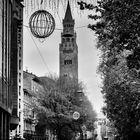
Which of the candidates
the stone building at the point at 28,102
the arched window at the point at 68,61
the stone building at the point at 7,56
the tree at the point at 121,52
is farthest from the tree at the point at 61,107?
the arched window at the point at 68,61

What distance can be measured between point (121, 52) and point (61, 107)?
3517 cm

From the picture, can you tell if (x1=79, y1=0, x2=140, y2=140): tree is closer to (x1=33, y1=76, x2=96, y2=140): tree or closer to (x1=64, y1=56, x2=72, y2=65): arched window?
(x1=33, y1=76, x2=96, y2=140): tree

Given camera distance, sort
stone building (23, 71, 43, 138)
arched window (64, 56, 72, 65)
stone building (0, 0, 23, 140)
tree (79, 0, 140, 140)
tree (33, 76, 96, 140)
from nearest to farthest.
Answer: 1. tree (79, 0, 140, 140)
2. stone building (0, 0, 23, 140)
3. tree (33, 76, 96, 140)
4. stone building (23, 71, 43, 138)
5. arched window (64, 56, 72, 65)

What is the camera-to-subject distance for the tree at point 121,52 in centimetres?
1260

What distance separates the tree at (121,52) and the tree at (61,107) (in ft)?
50.2

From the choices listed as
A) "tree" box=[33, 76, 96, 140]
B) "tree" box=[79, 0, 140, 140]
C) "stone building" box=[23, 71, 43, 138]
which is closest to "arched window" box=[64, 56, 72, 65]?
"stone building" box=[23, 71, 43, 138]

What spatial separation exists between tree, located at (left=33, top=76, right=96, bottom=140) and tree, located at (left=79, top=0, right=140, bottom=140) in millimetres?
15302

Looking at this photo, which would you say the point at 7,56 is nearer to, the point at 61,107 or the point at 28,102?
the point at 61,107

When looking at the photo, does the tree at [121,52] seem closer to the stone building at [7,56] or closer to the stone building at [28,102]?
the stone building at [7,56]

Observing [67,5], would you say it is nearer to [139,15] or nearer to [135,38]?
[139,15]

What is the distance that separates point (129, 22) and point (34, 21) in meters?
5.53

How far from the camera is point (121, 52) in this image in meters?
29.5

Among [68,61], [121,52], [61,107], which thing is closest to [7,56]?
[121,52]

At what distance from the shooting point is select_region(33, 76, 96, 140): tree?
209 feet
